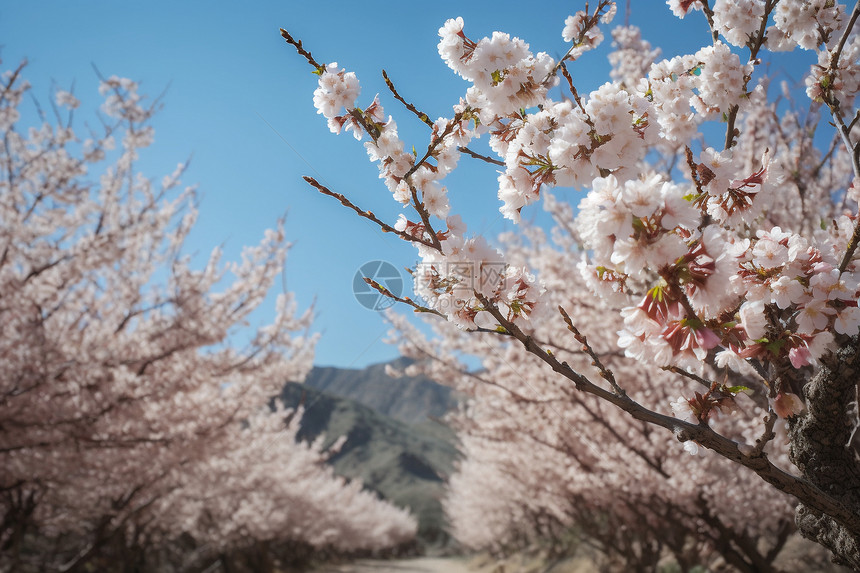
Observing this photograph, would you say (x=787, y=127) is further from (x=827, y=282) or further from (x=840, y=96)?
(x=827, y=282)

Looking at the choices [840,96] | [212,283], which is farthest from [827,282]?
[212,283]

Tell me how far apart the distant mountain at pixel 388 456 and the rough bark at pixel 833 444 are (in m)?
88.0

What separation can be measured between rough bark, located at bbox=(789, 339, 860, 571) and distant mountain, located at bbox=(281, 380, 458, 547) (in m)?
88.0

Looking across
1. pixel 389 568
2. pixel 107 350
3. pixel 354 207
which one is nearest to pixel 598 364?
pixel 354 207

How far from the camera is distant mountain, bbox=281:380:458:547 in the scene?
9094cm

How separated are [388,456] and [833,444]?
12301 cm

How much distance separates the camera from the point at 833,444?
1.54 metres

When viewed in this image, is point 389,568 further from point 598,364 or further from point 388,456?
point 388,456

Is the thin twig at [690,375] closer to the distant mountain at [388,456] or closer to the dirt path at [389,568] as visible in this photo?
the dirt path at [389,568]

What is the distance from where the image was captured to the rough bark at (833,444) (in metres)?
1.43

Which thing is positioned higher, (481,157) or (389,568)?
(481,157)

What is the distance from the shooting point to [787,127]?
659cm

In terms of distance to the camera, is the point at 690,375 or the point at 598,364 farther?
the point at 690,375

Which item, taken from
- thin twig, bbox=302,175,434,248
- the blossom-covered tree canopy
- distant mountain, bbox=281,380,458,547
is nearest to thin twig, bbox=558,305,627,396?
thin twig, bbox=302,175,434,248
